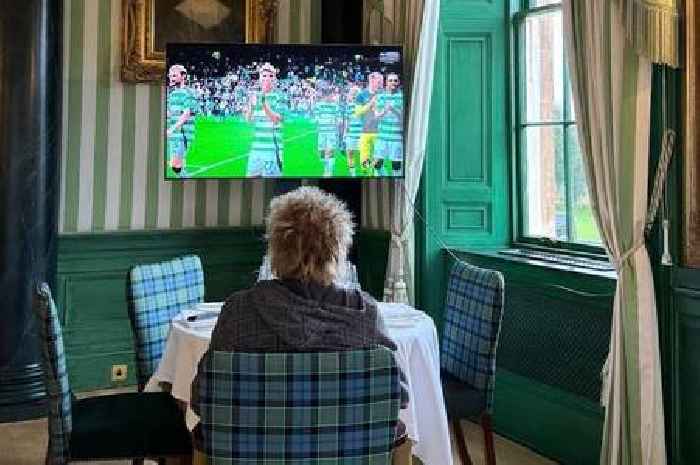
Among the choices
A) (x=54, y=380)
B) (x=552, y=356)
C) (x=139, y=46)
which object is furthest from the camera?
(x=139, y=46)

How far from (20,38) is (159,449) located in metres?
2.63

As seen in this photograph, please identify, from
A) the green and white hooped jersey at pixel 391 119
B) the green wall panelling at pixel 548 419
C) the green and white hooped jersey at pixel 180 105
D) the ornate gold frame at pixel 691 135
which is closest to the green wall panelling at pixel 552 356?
the green wall panelling at pixel 548 419

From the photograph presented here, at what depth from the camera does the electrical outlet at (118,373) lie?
495cm

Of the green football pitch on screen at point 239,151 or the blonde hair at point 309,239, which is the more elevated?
the green football pitch on screen at point 239,151

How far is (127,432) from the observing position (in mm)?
2623

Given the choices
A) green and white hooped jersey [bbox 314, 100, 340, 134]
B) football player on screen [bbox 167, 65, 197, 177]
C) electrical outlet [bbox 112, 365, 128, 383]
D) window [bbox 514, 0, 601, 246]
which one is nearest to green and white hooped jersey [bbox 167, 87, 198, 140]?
football player on screen [bbox 167, 65, 197, 177]

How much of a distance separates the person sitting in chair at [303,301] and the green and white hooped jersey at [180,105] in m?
2.20

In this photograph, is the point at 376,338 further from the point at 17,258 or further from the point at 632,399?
the point at 17,258

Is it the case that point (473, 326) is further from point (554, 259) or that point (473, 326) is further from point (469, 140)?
point (469, 140)

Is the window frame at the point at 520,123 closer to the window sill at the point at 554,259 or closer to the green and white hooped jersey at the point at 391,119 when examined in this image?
the window sill at the point at 554,259

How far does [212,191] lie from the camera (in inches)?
208

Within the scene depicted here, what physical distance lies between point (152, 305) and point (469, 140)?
2080 millimetres

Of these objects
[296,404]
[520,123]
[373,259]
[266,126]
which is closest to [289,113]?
[266,126]

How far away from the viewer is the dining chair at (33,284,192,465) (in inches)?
100
